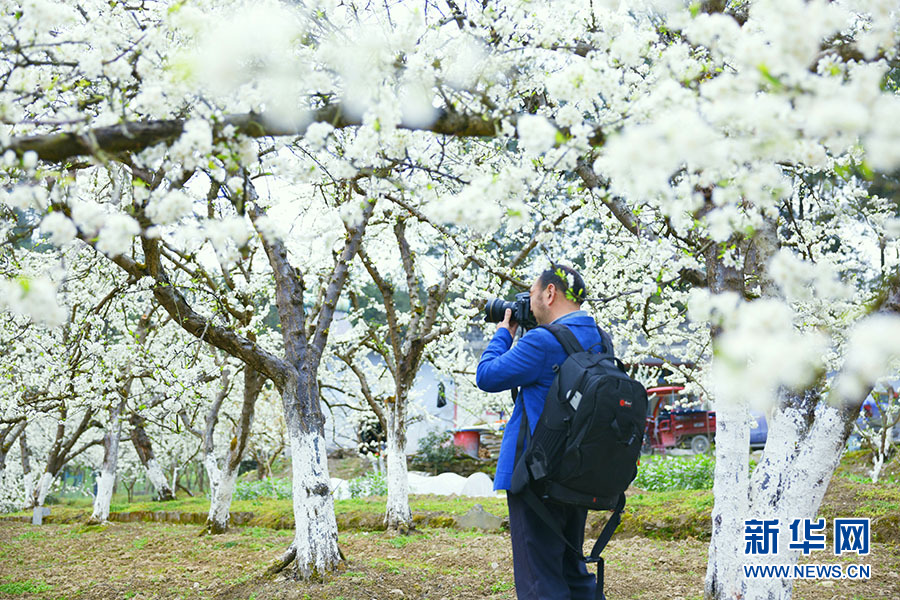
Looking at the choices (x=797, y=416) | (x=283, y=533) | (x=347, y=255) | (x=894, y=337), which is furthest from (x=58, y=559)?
(x=894, y=337)

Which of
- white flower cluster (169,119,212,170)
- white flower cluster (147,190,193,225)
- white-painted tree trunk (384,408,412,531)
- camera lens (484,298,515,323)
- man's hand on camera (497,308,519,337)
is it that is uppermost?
white flower cluster (169,119,212,170)

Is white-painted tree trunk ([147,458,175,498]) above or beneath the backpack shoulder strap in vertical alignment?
beneath

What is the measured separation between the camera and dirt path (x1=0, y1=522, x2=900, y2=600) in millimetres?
4871

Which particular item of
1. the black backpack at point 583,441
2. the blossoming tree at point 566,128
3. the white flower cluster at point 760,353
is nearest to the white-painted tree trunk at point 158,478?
the blossoming tree at point 566,128

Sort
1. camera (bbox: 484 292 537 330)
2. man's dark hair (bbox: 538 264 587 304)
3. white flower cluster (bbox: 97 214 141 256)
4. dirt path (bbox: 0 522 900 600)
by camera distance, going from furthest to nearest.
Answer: dirt path (bbox: 0 522 900 600) → camera (bbox: 484 292 537 330) → man's dark hair (bbox: 538 264 587 304) → white flower cluster (bbox: 97 214 141 256)

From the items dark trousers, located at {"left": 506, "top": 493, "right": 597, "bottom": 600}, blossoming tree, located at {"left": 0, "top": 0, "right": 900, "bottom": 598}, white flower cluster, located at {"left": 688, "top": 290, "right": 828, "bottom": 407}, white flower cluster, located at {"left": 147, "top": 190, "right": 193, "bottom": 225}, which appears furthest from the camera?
dark trousers, located at {"left": 506, "top": 493, "right": 597, "bottom": 600}

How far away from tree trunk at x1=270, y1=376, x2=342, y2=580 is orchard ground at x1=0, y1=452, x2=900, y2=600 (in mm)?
152

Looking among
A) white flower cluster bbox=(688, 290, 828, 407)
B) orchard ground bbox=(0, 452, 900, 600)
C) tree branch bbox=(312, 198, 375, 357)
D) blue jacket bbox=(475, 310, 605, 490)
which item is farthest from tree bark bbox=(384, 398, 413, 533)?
white flower cluster bbox=(688, 290, 828, 407)

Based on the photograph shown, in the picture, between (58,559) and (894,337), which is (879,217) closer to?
(894,337)

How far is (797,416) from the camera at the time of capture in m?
3.34

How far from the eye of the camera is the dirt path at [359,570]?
Result: 4.87 meters

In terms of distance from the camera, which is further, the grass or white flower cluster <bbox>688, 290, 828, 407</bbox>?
the grass

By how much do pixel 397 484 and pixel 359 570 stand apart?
121 inches

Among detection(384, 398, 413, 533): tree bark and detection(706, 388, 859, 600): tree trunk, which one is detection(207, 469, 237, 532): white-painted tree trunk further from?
detection(706, 388, 859, 600): tree trunk
